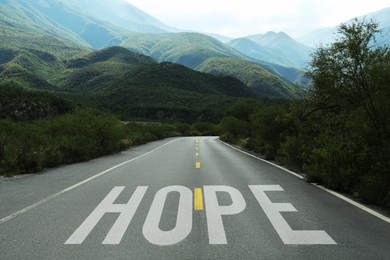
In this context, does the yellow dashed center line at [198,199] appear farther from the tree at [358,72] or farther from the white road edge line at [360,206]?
the tree at [358,72]

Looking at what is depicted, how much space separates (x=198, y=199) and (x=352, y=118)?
17.3 feet

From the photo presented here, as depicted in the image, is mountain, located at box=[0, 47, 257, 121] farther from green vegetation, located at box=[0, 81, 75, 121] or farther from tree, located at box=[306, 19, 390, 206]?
tree, located at box=[306, 19, 390, 206]

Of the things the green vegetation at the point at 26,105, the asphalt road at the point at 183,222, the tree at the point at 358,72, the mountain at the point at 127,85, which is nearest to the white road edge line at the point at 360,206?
the asphalt road at the point at 183,222

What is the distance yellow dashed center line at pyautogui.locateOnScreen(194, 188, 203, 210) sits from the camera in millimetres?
7275

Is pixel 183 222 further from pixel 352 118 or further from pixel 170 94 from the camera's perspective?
pixel 170 94

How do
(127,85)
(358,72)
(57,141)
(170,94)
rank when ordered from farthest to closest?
1. (127,85)
2. (170,94)
3. (57,141)
4. (358,72)

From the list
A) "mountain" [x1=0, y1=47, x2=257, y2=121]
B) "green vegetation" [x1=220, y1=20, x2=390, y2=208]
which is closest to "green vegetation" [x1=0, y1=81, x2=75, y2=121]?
"mountain" [x1=0, y1=47, x2=257, y2=121]

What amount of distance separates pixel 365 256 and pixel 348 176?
5.01 metres

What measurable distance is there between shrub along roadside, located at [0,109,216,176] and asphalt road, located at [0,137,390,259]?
353 centimetres

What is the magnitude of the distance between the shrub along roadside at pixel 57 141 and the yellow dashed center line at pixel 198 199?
280 inches

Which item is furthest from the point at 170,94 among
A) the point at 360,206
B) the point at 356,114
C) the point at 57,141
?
the point at 360,206

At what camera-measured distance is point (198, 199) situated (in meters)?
8.01

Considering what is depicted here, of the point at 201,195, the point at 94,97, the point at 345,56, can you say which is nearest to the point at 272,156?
the point at 345,56

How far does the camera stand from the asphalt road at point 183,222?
4820 mm
